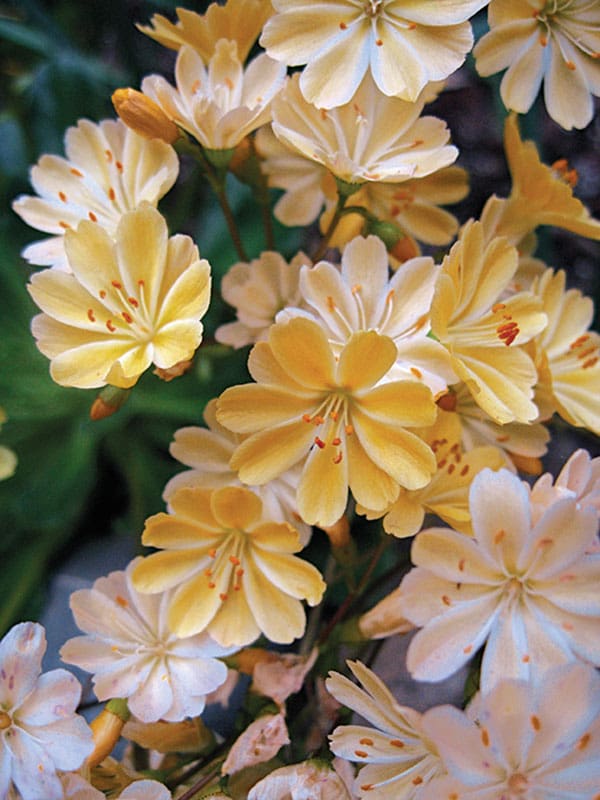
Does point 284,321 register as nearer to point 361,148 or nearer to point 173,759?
point 361,148

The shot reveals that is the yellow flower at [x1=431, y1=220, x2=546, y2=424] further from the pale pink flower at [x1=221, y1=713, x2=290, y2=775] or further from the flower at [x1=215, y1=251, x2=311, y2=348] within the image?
the pale pink flower at [x1=221, y1=713, x2=290, y2=775]

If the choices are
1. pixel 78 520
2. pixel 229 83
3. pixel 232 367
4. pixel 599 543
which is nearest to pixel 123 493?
pixel 78 520

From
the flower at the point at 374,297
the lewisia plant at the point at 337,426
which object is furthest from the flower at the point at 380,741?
the flower at the point at 374,297

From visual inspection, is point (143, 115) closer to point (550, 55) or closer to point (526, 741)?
point (550, 55)

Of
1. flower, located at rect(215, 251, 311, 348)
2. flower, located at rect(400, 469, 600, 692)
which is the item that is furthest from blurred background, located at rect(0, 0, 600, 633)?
flower, located at rect(400, 469, 600, 692)

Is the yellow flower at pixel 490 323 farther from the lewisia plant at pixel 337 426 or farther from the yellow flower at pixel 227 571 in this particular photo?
the yellow flower at pixel 227 571

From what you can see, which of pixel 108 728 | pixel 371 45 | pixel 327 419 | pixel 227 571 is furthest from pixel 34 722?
pixel 371 45

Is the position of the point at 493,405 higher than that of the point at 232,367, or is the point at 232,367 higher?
the point at 493,405
